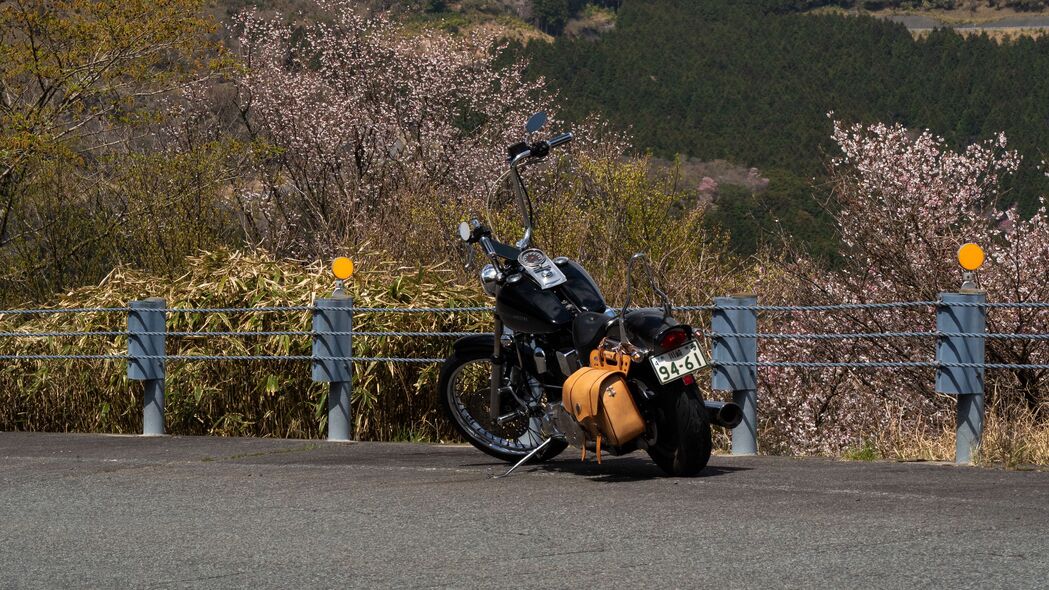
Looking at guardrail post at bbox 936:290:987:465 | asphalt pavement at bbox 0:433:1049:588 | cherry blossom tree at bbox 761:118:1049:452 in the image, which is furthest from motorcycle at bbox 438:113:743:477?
cherry blossom tree at bbox 761:118:1049:452

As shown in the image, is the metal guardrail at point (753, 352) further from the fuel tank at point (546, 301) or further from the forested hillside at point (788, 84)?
the forested hillside at point (788, 84)

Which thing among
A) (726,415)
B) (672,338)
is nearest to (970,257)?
(726,415)

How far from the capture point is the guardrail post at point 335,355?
10.2 m

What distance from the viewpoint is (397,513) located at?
21.8ft

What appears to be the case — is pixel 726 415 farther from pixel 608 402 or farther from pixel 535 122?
pixel 535 122

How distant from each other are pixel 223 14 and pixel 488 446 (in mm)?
68663

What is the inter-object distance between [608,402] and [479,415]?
1448 mm

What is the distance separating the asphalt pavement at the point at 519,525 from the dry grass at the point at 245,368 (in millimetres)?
2663

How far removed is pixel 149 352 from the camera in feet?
36.4

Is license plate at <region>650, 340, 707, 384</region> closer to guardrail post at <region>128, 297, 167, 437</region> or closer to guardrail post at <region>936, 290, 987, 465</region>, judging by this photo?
guardrail post at <region>936, 290, 987, 465</region>

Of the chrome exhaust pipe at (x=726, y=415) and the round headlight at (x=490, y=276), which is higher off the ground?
the round headlight at (x=490, y=276)

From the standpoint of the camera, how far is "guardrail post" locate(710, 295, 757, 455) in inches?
352

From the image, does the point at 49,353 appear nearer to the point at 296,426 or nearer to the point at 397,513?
the point at 296,426

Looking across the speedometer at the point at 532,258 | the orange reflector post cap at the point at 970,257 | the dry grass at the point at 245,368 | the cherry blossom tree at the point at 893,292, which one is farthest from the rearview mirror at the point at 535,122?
the cherry blossom tree at the point at 893,292
